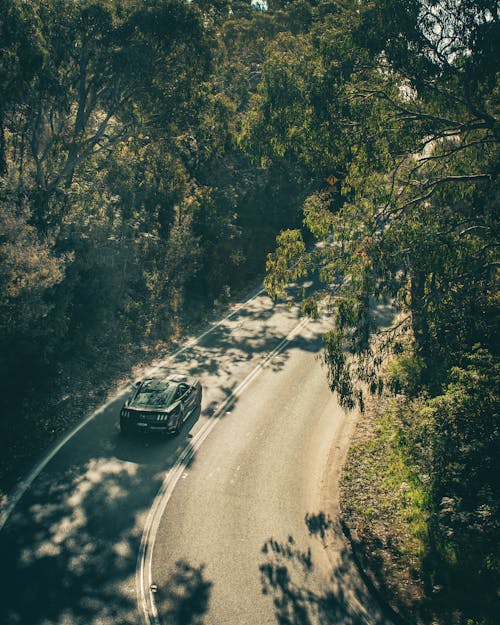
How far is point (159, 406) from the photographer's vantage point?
51.4 ft

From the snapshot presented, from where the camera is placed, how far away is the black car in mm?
15398

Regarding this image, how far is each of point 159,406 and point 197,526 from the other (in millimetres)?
4257

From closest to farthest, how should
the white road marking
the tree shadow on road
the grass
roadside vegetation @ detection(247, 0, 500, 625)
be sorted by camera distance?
the tree shadow on road, roadside vegetation @ detection(247, 0, 500, 625), the grass, the white road marking

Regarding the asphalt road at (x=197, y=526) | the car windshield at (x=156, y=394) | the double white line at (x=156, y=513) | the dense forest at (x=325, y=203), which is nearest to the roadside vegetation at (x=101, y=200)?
the dense forest at (x=325, y=203)

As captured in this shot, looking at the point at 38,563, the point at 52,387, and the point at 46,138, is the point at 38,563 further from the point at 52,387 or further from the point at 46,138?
the point at 46,138

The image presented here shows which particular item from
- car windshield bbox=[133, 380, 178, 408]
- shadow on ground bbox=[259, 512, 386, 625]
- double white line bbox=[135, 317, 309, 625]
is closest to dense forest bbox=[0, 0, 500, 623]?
shadow on ground bbox=[259, 512, 386, 625]

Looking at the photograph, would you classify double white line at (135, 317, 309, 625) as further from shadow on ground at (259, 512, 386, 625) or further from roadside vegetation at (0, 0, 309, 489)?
roadside vegetation at (0, 0, 309, 489)

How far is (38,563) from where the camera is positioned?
430 inches

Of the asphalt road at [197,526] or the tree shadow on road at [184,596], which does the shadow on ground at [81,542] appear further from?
the tree shadow on road at [184,596]

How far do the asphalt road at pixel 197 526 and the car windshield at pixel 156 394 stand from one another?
1.12m

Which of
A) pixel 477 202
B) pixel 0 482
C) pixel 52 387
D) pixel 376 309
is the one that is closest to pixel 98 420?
pixel 52 387

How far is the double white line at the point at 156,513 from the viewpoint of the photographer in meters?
10.1

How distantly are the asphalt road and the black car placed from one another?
1.60 feet

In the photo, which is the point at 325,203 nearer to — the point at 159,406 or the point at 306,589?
the point at 159,406
